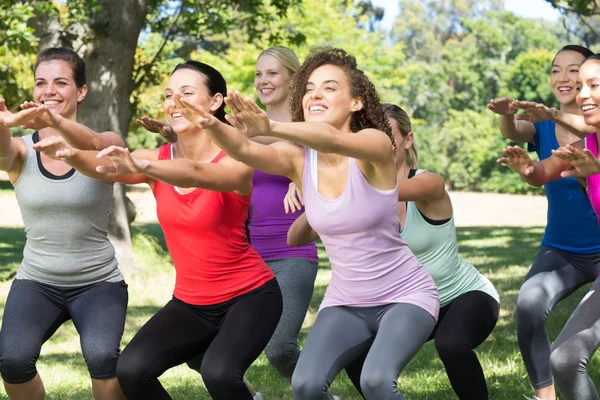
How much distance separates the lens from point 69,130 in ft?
16.2

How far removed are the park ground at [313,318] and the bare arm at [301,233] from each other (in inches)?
70.4

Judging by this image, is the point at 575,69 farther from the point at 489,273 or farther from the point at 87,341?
the point at 489,273

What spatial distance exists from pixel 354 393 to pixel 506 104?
2378 mm

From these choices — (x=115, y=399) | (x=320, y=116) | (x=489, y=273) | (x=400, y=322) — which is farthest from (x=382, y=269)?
(x=489, y=273)

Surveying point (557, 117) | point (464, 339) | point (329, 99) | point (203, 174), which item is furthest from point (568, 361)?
point (203, 174)

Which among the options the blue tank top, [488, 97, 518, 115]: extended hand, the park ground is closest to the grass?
the park ground

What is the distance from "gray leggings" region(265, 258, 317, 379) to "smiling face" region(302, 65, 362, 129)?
1339mm

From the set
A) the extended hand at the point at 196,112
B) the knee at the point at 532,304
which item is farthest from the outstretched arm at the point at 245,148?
the knee at the point at 532,304

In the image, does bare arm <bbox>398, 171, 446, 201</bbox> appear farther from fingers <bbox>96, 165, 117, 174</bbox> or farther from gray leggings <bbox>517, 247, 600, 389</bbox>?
fingers <bbox>96, 165, 117, 174</bbox>

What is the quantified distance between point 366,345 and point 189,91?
1.70m

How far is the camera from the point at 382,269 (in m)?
4.55

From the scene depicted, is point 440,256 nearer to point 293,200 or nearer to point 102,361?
point 293,200

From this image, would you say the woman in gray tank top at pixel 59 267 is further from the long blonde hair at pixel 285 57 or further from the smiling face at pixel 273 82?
the long blonde hair at pixel 285 57

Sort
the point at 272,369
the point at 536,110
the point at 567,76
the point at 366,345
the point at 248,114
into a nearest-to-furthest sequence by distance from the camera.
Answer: the point at 248,114, the point at 366,345, the point at 536,110, the point at 567,76, the point at 272,369
